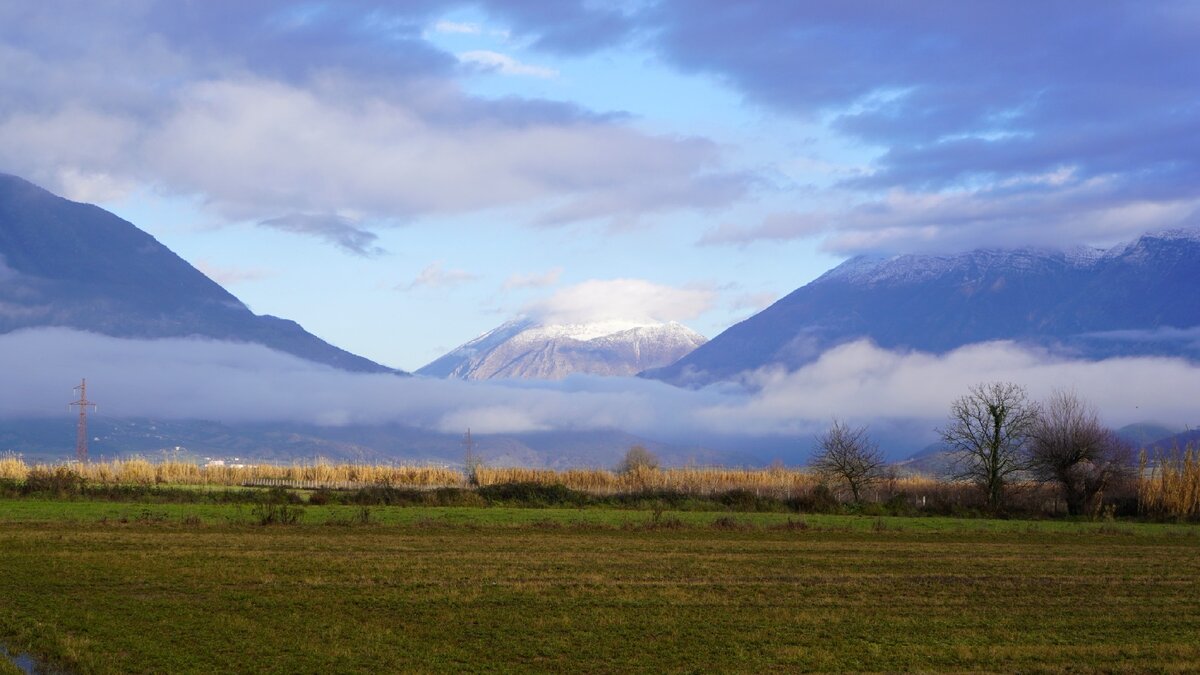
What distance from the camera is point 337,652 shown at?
69.0 ft

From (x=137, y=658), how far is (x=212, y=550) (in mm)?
16189

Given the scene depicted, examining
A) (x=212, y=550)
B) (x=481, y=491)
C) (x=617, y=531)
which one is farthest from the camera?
(x=481, y=491)

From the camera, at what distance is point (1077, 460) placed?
78625 millimetres

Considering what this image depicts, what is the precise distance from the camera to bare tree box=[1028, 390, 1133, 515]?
255ft

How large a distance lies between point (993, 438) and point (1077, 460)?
5700mm

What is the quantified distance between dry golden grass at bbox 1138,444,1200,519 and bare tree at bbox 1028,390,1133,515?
4.18 m

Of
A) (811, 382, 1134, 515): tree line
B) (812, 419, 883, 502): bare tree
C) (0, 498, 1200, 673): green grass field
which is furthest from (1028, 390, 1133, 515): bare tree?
(0, 498, 1200, 673): green grass field

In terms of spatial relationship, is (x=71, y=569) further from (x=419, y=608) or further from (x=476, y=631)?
(x=476, y=631)

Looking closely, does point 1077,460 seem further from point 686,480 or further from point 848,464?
point 686,480

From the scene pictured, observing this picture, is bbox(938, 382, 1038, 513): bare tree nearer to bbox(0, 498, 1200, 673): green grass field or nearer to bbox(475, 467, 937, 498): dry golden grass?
bbox(475, 467, 937, 498): dry golden grass

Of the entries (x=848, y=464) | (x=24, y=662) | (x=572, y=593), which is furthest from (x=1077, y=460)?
(x=24, y=662)

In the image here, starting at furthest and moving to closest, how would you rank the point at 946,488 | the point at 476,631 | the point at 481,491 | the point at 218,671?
the point at 946,488
the point at 481,491
the point at 476,631
the point at 218,671

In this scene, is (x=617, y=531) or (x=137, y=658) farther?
(x=617, y=531)

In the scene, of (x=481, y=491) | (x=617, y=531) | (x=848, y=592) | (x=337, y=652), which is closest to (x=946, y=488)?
(x=481, y=491)
